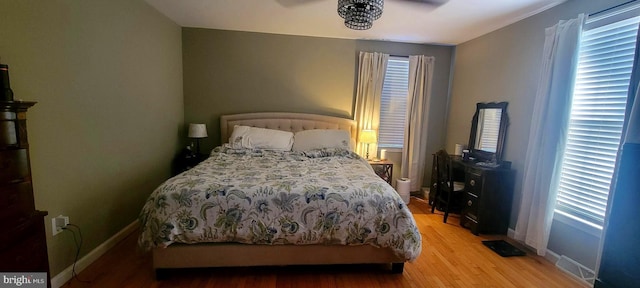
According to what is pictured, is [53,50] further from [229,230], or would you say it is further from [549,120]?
[549,120]

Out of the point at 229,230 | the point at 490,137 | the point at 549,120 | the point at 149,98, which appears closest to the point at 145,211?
the point at 229,230

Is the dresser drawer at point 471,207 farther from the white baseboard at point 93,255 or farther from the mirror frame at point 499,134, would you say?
the white baseboard at point 93,255

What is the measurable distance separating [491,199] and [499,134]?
77 centimetres

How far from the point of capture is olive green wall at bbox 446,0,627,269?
2236 millimetres

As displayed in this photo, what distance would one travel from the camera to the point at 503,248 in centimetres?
253

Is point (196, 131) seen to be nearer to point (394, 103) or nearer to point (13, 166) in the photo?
point (13, 166)

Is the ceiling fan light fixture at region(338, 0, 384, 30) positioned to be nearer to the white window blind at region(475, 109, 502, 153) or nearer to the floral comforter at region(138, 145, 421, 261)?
the floral comforter at region(138, 145, 421, 261)

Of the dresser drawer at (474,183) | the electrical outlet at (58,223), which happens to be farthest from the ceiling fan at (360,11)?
the electrical outlet at (58,223)

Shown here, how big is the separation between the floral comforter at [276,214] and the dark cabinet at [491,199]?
132 centimetres

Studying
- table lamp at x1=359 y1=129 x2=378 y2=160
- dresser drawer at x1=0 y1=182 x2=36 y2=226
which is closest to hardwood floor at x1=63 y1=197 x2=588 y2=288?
dresser drawer at x1=0 y1=182 x2=36 y2=226

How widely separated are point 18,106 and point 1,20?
57 cm

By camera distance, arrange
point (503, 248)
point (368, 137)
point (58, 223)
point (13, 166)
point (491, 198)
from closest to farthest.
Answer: point (13, 166) → point (58, 223) → point (503, 248) → point (491, 198) → point (368, 137)

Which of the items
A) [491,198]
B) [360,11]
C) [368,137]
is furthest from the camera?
[368,137]

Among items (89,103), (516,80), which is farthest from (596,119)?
(89,103)
